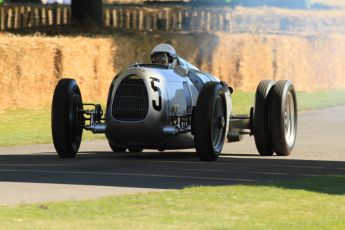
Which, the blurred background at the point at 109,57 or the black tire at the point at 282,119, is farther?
the blurred background at the point at 109,57

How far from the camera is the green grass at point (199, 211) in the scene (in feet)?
37.5

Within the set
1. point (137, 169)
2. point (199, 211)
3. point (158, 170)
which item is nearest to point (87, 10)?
point (137, 169)

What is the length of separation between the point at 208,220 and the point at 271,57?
3241 cm

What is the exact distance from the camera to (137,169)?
54.6 feet

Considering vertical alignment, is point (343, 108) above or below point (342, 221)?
below

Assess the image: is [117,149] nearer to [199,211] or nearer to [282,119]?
[282,119]

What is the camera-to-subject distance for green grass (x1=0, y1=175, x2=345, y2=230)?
450 inches

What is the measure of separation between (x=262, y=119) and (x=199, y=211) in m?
6.72

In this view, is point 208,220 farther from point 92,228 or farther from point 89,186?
point 89,186

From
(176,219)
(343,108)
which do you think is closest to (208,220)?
(176,219)

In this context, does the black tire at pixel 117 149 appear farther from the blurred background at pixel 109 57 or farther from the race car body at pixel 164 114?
the blurred background at pixel 109 57

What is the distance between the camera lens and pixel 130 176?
51.4 feet

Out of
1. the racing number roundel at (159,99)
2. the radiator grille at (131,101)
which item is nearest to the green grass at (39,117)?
the radiator grille at (131,101)

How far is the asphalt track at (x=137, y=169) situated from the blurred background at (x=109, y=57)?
144 inches
